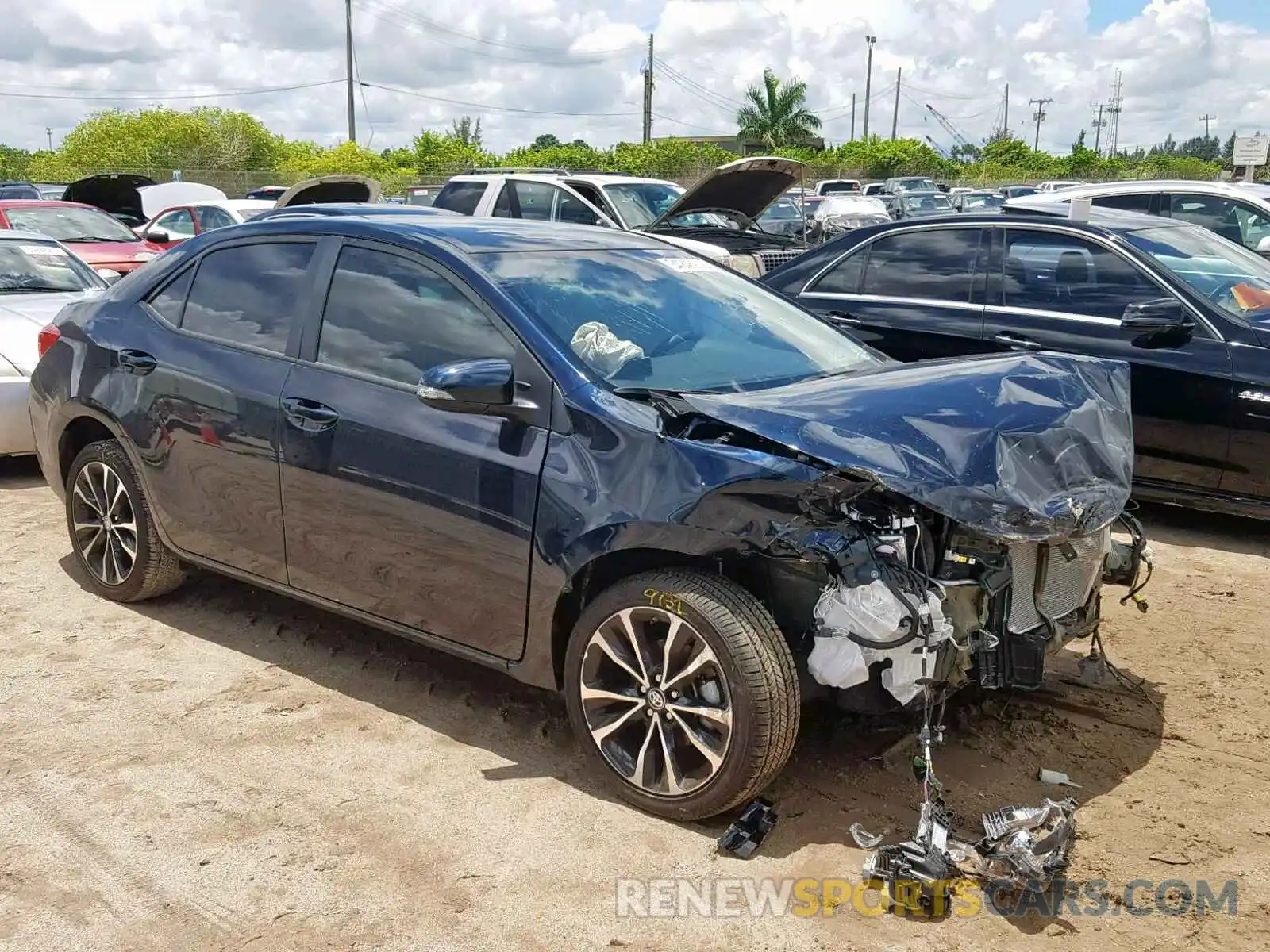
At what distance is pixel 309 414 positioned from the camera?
4309 millimetres

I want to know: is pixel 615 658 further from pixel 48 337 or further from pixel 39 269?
pixel 39 269

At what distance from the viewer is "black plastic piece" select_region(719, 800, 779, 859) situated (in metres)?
3.41

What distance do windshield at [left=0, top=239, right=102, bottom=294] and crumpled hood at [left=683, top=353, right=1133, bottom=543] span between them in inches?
271

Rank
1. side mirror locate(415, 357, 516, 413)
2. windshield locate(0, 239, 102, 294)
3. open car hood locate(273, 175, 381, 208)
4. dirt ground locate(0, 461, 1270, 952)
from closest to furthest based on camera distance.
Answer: dirt ground locate(0, 461, 1270, 952)
side mirror locate(415, 357, 516, 413)
windshield locate(0, 239, 102, 294)
open car hood locate(273, 175, 381, 208)

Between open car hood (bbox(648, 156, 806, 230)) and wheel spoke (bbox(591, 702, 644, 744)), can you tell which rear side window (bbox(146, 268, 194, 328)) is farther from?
open car hood (bbox(648, 156, 806, 230))

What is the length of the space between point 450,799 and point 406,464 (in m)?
1.08

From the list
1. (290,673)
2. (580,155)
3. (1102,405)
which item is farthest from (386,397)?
(580,155)

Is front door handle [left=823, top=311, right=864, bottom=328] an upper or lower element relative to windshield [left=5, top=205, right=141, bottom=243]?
lower

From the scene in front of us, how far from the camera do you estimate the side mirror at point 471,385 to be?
3711 millimetres

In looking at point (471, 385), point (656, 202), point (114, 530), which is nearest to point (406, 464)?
point (471, 385)

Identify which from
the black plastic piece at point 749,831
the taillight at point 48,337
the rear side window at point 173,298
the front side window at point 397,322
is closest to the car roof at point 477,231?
the front side window at point 397,322

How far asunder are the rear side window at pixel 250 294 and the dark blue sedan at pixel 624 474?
12 millimetres

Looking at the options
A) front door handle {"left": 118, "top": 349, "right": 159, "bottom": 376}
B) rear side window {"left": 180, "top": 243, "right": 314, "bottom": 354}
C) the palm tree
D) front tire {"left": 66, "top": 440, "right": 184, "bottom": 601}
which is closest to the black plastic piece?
rear side window {"left": 180, "top": 243, "right": 314, "bottom": 354}

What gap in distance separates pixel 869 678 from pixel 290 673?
2.34 m
